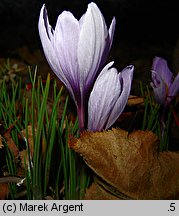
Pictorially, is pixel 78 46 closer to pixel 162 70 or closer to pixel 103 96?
pixel 103 96

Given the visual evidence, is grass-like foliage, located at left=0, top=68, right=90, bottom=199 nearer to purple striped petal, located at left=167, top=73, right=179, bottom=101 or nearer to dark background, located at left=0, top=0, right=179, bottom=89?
purple striped petal, located at left=167, top=73, right=179, bottom=101

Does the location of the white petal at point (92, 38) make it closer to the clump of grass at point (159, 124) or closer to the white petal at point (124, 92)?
the white petal at point (124, 92)

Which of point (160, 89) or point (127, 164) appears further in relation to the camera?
point (160, 89)

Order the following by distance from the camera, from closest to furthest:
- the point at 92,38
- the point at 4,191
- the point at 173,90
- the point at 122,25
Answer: the point at 92,38 < the point at 4,191 < the point at 173,90 < the point at 122,25

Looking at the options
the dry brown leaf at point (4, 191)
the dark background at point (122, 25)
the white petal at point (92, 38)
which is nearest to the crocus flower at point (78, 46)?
the white petal at point (92, 38)

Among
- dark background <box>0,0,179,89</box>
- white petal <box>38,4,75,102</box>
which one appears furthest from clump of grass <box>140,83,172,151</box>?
dark background <box>0,0,179,89</box>

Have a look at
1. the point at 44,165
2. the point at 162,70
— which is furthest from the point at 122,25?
A: the point at 44,165
